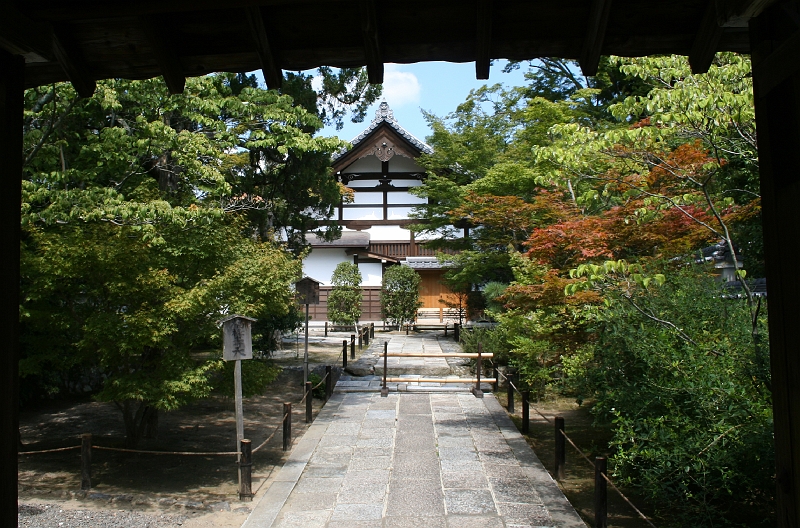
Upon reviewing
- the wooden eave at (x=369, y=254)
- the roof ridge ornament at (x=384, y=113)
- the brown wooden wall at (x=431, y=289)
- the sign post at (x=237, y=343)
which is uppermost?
the roof ridge ornament at (x=384, y=113)

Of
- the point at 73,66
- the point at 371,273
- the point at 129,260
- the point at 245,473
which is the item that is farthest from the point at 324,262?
the point at 73,66

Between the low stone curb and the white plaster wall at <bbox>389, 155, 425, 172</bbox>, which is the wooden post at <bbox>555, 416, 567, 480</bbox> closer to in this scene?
the low stone curb

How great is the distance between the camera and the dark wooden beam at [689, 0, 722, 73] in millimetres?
2863

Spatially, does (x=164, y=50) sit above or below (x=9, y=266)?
above

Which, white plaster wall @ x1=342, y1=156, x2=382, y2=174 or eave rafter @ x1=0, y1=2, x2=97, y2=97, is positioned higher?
white plaster wall @ x1=342, y1=156, x2=382, y2=174

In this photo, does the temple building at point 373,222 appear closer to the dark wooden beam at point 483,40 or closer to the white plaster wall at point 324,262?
the white plaster wall at point 324,262

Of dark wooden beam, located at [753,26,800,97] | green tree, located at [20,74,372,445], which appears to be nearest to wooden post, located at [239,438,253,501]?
green tree, located at [20,74,372,445]

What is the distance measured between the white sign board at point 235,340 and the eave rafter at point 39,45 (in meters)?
4.26

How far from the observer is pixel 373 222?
2814 centimetres

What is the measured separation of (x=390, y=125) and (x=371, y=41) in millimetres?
23732

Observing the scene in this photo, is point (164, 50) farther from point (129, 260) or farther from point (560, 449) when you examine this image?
point (560, 449)

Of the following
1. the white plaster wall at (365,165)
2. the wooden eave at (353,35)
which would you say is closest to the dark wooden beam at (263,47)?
the wooden eave at (353,35)

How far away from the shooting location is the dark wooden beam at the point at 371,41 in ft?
9.50

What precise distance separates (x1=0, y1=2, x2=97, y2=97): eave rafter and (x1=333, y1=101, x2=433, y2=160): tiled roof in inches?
909
